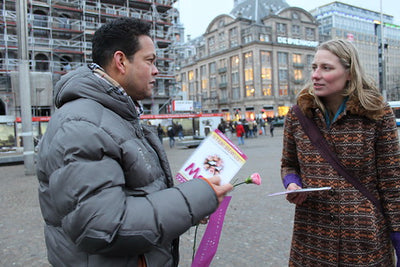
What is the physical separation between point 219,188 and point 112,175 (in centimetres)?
49

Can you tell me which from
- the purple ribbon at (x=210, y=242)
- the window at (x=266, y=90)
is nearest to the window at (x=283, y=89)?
the window at (x=266, y=90)

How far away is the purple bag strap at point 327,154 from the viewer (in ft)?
6.38

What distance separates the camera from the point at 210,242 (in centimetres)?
180

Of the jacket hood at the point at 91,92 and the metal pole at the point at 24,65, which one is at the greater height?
the metal pole at the point at 24,65

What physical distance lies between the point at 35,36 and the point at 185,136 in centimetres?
1772

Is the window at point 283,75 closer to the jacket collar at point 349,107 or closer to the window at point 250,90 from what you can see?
the window at point 250,90

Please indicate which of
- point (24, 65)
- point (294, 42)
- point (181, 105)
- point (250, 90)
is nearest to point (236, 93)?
point (250, 90)

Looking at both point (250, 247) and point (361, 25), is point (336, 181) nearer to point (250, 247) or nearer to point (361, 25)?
point (250, 247)

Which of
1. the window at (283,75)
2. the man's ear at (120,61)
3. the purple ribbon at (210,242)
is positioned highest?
the window at (283,75)

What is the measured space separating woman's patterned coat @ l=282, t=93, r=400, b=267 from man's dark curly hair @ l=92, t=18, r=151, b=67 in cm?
128

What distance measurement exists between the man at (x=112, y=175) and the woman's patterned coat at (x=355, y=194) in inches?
33.8

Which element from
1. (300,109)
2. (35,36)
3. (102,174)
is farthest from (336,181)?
(35,36)

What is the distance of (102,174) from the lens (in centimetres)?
121

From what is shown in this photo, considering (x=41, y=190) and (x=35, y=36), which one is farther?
(x=35, y=36)
